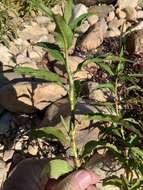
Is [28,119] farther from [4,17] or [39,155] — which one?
[4,17]

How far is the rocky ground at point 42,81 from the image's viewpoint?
13.0ft

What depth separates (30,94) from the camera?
13.7ft

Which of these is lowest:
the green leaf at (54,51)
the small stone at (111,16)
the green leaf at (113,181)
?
the green leaf at (113,181)

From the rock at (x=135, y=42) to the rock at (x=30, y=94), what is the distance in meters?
0.89

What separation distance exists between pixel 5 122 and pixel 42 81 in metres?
0.43

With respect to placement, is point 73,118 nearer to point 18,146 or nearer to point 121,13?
point 18,146

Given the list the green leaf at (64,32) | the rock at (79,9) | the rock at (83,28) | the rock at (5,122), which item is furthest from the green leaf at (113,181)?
the rock at (79,9)

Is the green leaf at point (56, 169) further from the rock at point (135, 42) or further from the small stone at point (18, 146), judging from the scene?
the rock at point (135, 42)

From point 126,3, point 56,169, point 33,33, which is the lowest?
point 56,169

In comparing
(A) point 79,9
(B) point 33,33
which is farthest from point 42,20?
(A) point 79,9

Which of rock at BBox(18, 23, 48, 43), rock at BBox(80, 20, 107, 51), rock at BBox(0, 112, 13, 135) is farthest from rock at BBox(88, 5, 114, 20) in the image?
rock at BBox(0, 112, 13, 135)

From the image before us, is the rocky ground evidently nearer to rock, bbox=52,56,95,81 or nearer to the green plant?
rock, bbox=52,56,95,81

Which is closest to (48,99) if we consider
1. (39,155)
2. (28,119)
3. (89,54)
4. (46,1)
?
(28,119)

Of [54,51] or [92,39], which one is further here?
[92,39]
